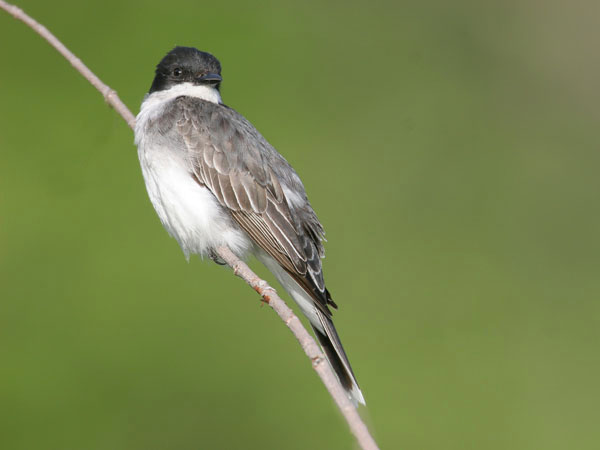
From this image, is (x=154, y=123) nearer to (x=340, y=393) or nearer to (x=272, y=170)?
(x=272, y=170)

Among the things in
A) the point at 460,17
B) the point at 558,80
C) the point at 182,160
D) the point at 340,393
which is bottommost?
the point at 340,393

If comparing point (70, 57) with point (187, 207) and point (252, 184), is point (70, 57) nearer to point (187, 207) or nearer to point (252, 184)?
point (187, 207)

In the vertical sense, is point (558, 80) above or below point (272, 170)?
above

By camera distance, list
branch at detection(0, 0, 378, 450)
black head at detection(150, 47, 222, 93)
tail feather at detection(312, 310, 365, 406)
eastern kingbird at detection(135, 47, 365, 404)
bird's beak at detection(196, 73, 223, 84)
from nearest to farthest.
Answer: branch at detection(0, 0, 378, 450)
tail feather at detection(312, 310, 365, 406)
eastern kingbird at detection(135, 47, 365, 404)
bird's beak at detection(196, 73, 223, 84)
black head at detection(150, 47, 222, 93)

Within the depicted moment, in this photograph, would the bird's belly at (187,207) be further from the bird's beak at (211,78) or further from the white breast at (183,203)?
the bird's beak at (211,78)

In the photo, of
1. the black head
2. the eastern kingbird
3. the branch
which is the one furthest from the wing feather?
the branch

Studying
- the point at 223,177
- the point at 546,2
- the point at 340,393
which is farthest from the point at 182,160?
the point at 546,2

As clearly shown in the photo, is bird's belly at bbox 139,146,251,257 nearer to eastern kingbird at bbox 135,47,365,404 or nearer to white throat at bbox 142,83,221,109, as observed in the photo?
eastern kingbird at bbox 135,47,365,404

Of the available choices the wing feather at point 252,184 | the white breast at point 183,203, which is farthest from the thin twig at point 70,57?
the wing feather at point 252,184
